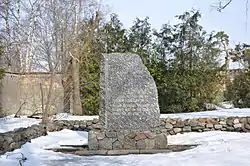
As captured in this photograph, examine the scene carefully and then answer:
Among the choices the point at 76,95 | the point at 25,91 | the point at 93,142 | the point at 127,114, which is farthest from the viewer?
the point at 25,91

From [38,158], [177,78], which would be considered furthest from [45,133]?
[177,78]

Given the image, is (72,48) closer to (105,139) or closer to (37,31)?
(37,31)

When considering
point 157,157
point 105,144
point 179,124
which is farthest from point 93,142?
point 179,124

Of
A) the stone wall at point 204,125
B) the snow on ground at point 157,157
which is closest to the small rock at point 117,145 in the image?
the snow on ground at point 157,157

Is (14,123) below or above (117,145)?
above

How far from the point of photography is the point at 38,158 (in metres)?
6.19

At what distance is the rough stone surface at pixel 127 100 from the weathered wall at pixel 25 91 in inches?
190

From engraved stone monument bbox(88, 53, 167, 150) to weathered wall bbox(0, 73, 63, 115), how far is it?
4894 mm

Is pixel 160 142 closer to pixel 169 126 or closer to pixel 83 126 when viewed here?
pixel 169 126

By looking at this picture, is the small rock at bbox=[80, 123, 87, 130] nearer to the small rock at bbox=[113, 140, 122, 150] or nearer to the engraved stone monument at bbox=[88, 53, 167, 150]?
the engraved stone monument at bbox=[88, 53, 167, 150]

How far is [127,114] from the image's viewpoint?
25.1ft

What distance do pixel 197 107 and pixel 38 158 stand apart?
26.9 ft

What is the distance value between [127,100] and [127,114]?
0.28 m

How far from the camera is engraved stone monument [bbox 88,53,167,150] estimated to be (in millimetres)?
7523
